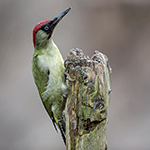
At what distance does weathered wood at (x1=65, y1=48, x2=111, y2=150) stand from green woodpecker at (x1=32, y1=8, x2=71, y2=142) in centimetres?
37

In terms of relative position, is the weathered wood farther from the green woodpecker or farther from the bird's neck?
the bird's neck

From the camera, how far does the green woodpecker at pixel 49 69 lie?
2.83 meters

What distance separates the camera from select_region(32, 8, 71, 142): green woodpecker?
111 inches

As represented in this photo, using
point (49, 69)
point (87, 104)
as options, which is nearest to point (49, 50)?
point (49, 69)

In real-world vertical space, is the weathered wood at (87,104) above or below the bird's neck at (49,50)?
below

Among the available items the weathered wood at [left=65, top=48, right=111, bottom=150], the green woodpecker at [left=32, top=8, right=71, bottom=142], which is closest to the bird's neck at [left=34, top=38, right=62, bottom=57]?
the green woodpecker at [left=32, top=8, right=71, bottom=142]

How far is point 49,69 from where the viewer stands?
2846mm

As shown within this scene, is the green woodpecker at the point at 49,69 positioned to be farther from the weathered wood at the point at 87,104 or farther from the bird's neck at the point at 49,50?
the weathered wood at the point at 87,104

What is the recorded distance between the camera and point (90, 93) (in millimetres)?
2301

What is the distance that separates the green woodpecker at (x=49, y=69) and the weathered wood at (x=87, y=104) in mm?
373

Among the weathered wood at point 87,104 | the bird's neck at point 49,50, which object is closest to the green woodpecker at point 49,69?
the bird's neck at point 49,50

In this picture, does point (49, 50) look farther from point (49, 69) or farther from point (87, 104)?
point (87, 104)
